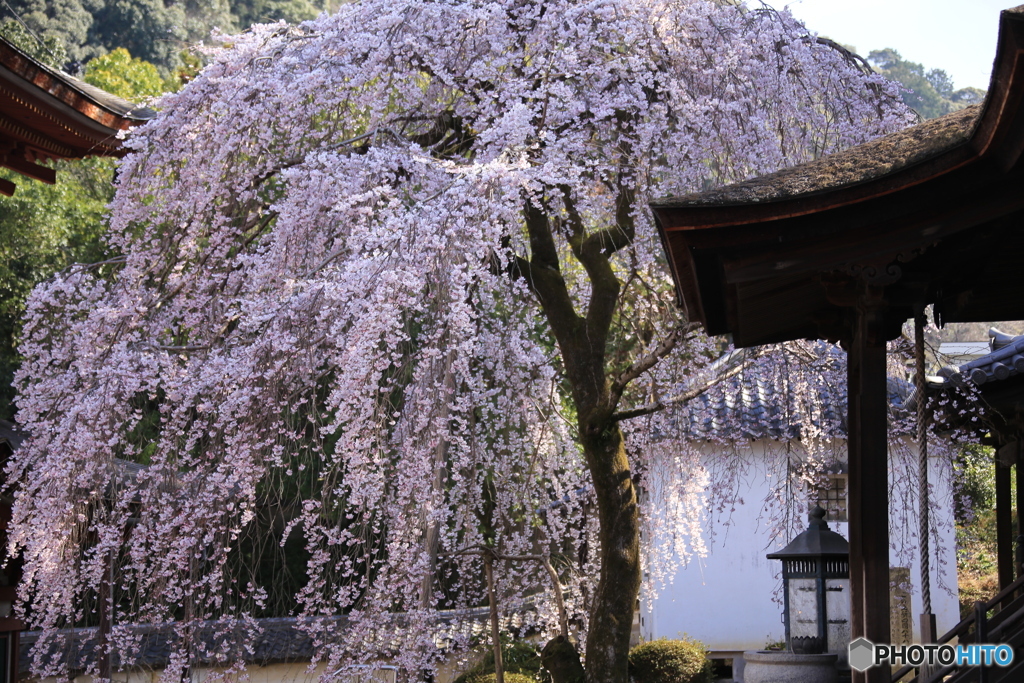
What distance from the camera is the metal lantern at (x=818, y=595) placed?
4.66 m

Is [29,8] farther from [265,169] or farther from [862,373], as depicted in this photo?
[862,373]

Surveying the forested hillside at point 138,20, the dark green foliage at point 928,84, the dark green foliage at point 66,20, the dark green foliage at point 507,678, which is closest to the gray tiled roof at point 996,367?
the dark green foliage at point 507,678

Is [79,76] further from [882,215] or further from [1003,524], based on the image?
[882,215]

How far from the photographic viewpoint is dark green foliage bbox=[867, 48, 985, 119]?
26375 mm

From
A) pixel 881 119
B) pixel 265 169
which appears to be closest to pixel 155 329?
pixel 265 169

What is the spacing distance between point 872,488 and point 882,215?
1017 mm

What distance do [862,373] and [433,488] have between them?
2.48 metres

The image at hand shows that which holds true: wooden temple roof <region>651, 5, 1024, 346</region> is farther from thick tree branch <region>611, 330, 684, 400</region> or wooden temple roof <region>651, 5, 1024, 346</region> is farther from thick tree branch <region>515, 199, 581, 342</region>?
thick tree branch <region>515, 199, 581, 342</region>

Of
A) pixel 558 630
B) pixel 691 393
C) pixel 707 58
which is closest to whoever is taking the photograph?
pixel 707 58

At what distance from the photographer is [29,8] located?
2403 cm

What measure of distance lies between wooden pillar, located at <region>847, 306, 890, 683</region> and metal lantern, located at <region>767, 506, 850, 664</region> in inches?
44.4

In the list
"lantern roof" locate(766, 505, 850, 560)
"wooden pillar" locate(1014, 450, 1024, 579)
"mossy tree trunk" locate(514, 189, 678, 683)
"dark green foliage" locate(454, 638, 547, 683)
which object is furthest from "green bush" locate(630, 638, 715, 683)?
"lantern roof" locate(766, 505, 850, 560)

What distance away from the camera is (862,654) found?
10.5 feet

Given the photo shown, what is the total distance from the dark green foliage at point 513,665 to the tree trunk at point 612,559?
2.11 m
